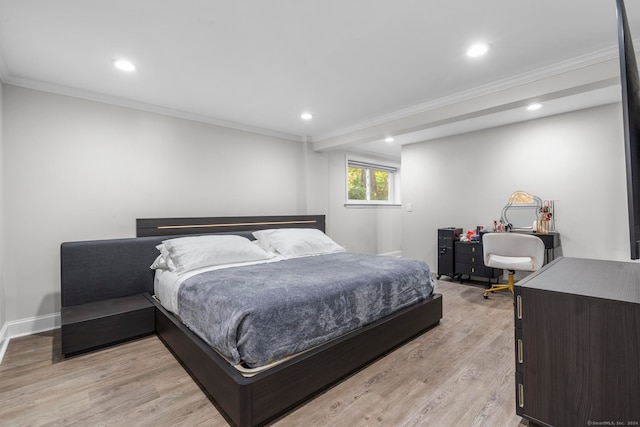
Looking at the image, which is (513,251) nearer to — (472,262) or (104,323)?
(472,262)

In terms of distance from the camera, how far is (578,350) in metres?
1.29

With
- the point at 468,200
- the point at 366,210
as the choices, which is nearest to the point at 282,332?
the point at 468,200

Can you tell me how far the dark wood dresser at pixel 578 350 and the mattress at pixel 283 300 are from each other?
0.99 metres

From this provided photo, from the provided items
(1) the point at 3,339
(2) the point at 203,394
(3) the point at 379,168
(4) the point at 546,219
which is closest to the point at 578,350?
(2) the point at 203,394

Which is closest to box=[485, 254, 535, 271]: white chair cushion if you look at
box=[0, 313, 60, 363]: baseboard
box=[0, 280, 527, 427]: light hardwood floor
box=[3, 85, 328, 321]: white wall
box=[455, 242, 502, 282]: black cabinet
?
box=[455, 242, 502, 282]: black cabinet

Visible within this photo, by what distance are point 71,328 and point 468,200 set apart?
16.5 ft

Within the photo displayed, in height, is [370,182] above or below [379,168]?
below

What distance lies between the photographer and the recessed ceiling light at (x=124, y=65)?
7.97 ft

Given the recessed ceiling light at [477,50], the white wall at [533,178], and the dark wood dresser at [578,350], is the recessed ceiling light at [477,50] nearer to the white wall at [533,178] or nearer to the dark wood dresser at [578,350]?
the dark wood dresser at [578,350]

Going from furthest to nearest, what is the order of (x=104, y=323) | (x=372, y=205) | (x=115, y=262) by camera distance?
(x=372, y=205) < (x=115, y=262) < (x=104, y=323)

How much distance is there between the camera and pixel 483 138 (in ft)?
14.8

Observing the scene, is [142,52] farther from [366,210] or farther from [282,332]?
[366,210]

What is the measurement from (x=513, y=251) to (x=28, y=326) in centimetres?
508

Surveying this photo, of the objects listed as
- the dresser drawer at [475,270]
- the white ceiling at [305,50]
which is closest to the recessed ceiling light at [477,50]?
the white ceiling at [305,50]
